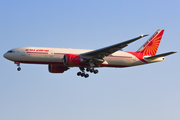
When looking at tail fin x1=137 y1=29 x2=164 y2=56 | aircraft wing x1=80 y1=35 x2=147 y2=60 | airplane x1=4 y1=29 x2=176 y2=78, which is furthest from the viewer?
tail fin x1=137 y1=29 x2=164 y2=56

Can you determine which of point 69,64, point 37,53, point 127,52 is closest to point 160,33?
point 127,52

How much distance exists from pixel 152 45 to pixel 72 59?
1665cm

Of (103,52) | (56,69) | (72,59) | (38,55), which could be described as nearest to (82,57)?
(72,59)

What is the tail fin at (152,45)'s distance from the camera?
56625mm

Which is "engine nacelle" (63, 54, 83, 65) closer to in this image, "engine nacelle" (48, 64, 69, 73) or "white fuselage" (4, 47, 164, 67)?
"white fuselage" (4, 47, 164, 67)

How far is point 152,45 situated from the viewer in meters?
→ 57.8

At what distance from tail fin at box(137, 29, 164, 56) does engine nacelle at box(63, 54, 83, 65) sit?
12.6m

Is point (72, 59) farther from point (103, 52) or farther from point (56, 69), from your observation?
point (56, 69)

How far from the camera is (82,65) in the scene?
2004 inches

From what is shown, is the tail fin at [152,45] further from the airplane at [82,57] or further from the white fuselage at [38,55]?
the white fuselage at [38,55]

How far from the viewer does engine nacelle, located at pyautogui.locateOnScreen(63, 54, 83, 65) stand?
48594 millimetres

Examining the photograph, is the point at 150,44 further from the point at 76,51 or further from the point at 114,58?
the point at 76,51

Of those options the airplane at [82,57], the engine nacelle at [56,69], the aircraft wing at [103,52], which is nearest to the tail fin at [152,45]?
the airplane at [82,57]

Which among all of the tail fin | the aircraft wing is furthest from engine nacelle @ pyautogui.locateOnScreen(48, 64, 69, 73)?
the tail fin
